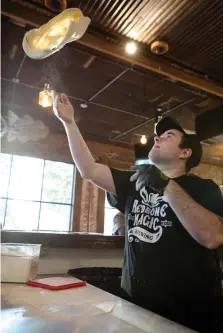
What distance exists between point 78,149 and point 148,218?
45 cm

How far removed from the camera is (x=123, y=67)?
2.97 metres

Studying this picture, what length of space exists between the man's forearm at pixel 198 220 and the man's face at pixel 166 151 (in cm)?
27

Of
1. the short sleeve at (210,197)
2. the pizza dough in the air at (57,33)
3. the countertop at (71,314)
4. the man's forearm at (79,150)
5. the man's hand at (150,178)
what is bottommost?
the countertop at (71,314)

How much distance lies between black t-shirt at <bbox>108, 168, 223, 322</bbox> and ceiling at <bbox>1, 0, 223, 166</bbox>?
58.2 inches

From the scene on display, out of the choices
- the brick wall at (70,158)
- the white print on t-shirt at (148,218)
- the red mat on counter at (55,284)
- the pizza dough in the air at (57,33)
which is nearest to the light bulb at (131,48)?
the pizza dough in the air at (57,33)

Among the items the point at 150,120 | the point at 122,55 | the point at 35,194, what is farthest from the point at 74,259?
the point at 35,194

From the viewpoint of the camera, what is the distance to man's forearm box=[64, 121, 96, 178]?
1357mm

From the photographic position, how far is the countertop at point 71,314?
68 centimetres

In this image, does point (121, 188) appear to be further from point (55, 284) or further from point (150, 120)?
point (150, 120)

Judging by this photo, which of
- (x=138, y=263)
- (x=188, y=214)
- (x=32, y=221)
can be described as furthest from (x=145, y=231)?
(x=32, y=221)

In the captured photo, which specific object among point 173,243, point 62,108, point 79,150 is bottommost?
point 173,243

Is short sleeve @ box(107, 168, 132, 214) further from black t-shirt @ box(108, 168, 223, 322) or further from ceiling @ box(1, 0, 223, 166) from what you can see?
ceiling @ box(1, 0, 223, 166)

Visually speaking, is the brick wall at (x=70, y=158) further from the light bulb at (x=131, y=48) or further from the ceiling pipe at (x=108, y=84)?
the light bulb at (x=131, y=48)

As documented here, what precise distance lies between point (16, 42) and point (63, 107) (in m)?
1.73
